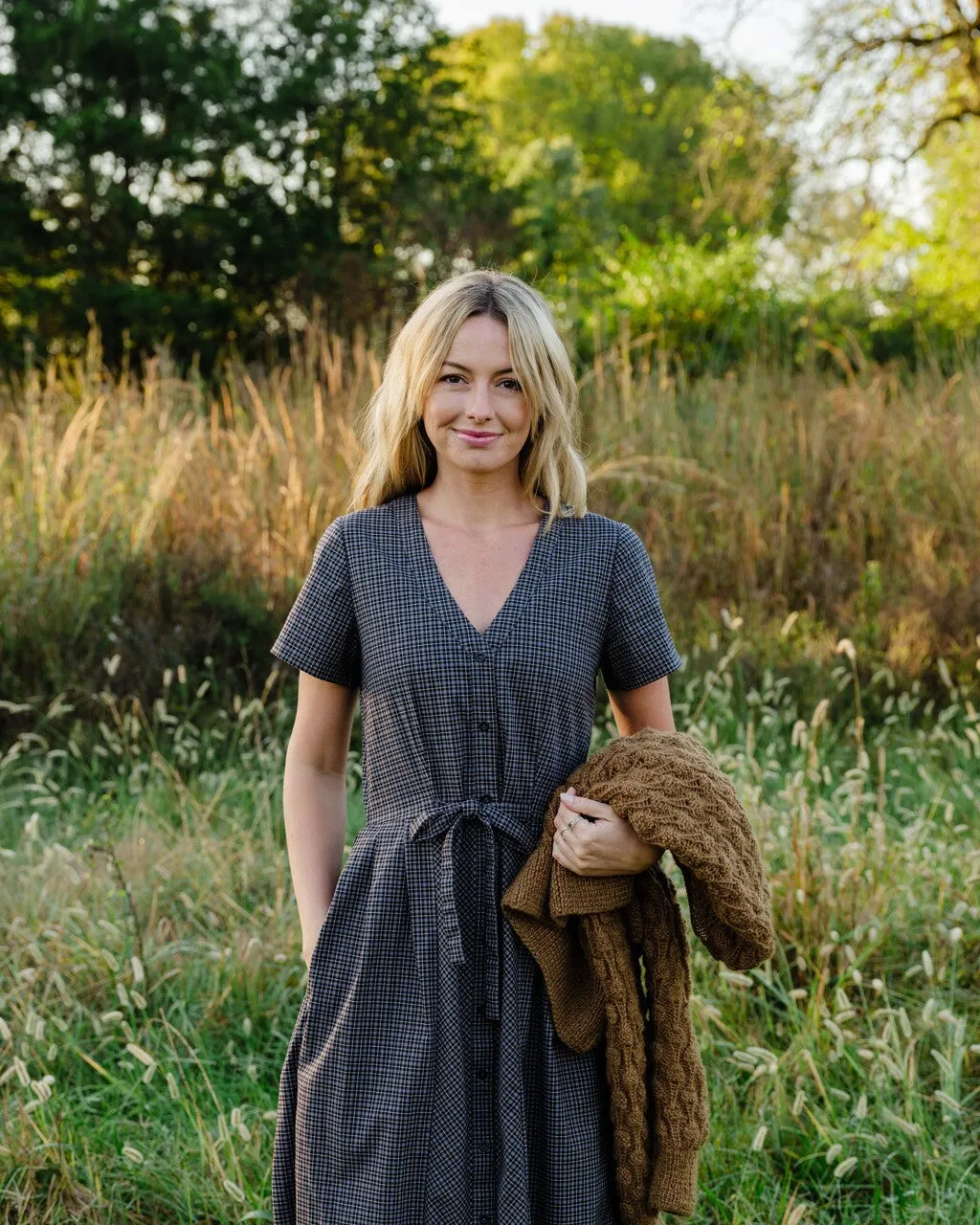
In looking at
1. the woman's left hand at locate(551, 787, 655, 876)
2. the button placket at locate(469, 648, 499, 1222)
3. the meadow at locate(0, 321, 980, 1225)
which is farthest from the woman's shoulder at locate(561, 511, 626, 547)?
the meadow at locate(0, 321, 980, 1225)

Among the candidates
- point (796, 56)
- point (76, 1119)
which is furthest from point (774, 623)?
point (796, 56)

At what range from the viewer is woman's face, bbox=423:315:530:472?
181 cm

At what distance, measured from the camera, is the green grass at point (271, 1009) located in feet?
8.05

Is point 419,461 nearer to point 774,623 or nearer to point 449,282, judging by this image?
point 449,282

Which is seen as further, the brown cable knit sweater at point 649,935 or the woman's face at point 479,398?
the woman's face at point 479,398

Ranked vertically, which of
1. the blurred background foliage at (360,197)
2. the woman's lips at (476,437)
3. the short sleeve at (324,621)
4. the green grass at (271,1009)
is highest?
the blurred background foliage at (360,197)

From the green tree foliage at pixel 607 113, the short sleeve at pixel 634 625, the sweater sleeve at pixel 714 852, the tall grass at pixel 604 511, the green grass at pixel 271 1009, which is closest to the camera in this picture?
the sweater sleeve at pixel 714 852

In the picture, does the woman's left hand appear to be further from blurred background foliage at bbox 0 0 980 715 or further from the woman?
blurred background foliage at bbox 0 0 980 715

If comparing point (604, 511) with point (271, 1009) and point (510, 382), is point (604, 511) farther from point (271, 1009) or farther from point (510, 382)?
point (510, 382)

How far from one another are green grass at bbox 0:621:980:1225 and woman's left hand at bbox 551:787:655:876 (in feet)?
2.63

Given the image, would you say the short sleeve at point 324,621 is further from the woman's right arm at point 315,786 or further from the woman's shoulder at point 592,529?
the woman's shoulder at point 592,529

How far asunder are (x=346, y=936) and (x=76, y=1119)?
1250 mm

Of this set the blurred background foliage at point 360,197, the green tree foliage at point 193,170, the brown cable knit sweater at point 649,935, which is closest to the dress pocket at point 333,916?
the brown cable knit sweater at point 649,935

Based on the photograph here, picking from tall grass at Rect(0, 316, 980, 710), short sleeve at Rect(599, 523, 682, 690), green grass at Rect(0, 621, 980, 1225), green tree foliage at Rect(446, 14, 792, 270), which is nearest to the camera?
short sleeve at Rect(599, 523, 682, 690)
